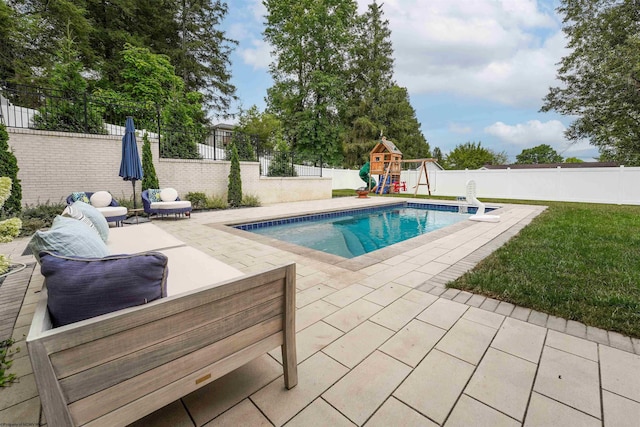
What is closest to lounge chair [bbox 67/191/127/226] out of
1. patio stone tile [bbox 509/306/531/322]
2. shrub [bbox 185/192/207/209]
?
shrub [bbox 185/192/207/209]

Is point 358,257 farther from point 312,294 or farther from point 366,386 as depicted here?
point 366,386

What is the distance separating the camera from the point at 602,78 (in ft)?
47.6

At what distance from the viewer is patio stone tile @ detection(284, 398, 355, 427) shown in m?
1.42

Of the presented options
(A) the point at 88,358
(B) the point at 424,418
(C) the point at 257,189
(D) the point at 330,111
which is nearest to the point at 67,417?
(A) the point at 88,358

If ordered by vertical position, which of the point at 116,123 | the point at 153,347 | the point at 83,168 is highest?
the point at 116,123

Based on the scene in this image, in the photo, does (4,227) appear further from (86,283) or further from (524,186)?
(524,186)

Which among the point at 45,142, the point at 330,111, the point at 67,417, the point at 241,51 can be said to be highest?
the point at 241,51

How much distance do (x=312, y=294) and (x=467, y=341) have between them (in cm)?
144

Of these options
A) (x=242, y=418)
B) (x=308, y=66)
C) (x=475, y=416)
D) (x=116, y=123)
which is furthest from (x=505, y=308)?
(x=308, y=66)

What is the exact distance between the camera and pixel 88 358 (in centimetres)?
99

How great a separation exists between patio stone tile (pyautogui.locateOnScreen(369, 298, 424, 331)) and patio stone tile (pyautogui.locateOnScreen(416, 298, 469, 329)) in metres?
0.08

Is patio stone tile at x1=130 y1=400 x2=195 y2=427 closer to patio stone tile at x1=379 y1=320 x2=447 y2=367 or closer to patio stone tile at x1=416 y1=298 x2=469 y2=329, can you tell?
patio stone tile at x1=379 y1=320 x2=447 y2=367

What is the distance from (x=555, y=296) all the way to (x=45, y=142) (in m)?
10.8

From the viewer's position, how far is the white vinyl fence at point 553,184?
1212 cm
